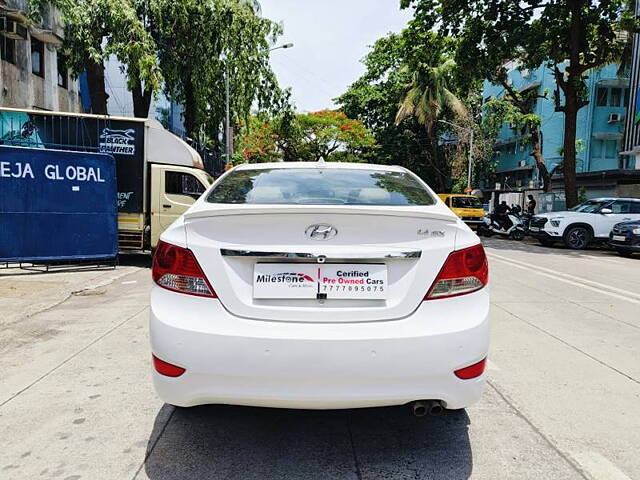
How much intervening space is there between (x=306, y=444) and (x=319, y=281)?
3.38 ft

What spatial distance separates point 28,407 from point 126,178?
7.74 meters

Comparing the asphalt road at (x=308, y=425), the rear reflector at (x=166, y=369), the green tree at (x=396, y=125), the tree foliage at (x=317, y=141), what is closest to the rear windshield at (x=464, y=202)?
the green tree at (x=396, y=125)

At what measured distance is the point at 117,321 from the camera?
Answer: 5.66 m

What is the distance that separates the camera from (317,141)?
37.7 meters

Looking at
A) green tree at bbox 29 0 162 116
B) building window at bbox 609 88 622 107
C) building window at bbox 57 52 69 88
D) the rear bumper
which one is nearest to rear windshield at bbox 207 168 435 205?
the rear bumper

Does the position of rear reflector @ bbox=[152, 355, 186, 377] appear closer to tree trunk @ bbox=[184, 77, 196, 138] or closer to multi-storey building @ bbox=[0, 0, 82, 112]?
tree trunk @ bbox=[184, 77, 196, 138]

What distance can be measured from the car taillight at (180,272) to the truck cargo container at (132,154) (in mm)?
7966

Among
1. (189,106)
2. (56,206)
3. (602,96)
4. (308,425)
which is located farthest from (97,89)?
(602,96)

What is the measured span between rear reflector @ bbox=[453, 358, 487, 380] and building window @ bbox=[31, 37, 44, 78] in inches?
772

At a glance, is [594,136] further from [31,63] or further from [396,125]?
[31,63]

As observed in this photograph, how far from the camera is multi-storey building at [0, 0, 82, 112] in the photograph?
1536 centimetres

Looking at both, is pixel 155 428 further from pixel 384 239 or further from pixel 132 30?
pixel 132 30

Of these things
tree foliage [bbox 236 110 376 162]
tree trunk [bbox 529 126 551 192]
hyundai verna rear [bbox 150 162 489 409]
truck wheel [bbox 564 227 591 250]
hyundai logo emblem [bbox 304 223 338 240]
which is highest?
tree foliage [bbox 236 110 376 162]

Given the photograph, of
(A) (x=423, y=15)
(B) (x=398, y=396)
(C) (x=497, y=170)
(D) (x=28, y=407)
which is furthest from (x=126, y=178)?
(C) (x=497, y=170)
